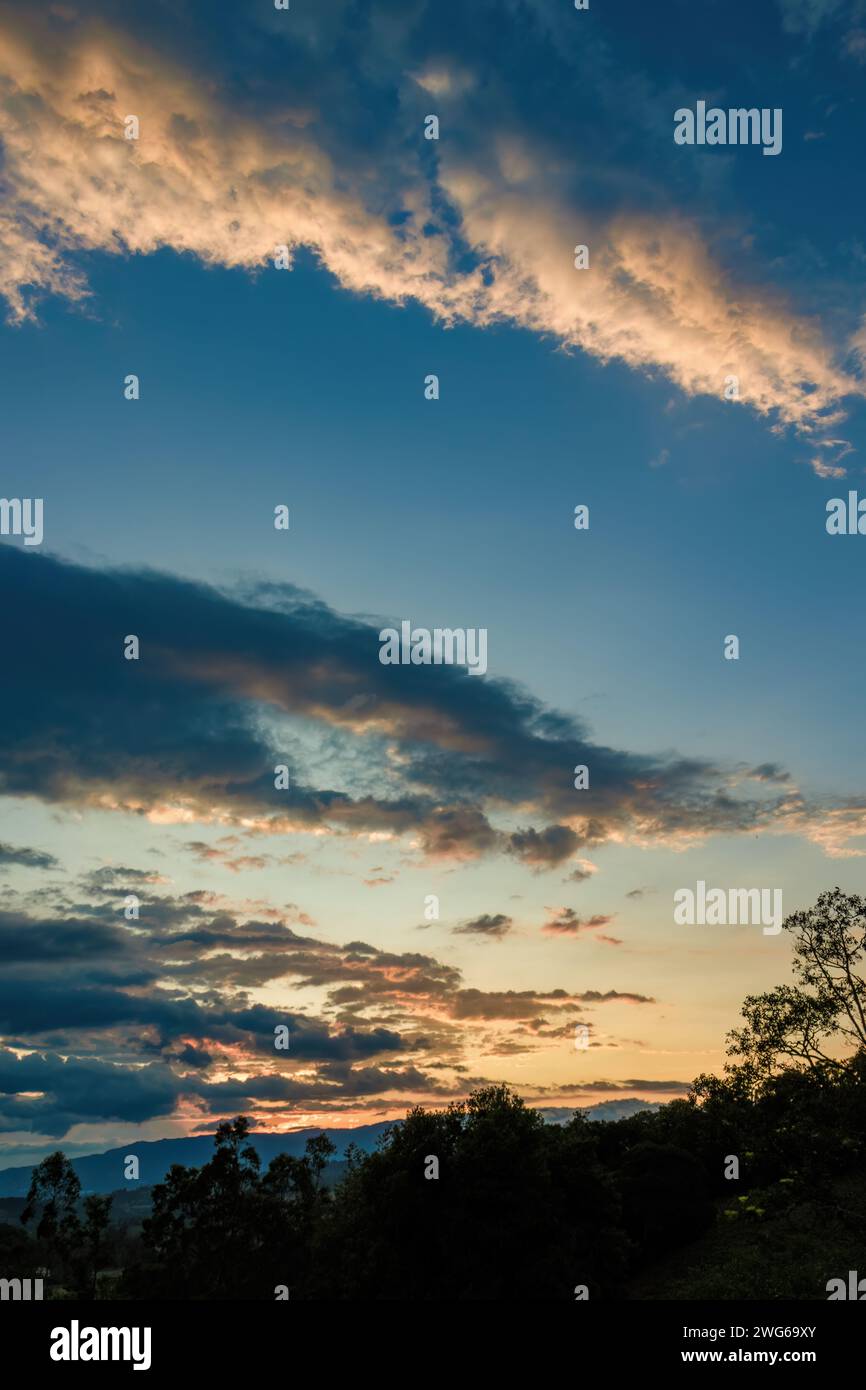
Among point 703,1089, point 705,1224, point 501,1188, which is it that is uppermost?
point 703,1089

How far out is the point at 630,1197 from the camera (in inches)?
2569

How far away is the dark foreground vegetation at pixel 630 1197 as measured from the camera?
117ft

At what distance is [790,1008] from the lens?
36.7m

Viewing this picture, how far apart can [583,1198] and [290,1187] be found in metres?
62.7

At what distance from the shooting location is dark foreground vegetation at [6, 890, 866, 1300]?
35.7 m

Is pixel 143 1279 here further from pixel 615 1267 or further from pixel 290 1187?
pixel 615 1267

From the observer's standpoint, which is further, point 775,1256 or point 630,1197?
point 630,1197
